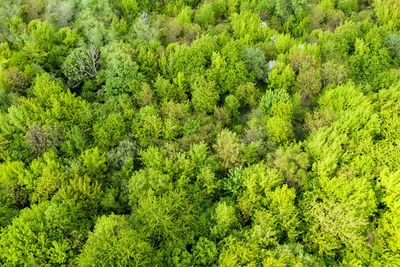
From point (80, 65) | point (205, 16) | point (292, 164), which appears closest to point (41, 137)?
point (80, 65)

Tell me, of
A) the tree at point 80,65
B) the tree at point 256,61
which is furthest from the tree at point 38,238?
the tree at point 256,61

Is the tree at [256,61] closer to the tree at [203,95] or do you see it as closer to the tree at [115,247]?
the tree at [203,95]

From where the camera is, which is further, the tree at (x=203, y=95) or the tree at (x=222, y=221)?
the tree at (x=203, y=95)

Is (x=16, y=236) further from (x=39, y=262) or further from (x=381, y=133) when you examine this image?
(x=381, y=133)

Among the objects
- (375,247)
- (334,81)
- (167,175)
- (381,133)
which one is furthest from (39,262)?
(334,81)

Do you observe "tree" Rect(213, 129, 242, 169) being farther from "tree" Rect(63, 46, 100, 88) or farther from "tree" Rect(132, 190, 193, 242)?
"tree" Rect(63, 46, 100, 88)

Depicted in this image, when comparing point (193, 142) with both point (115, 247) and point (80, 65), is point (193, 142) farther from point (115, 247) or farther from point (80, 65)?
point (80, 65)

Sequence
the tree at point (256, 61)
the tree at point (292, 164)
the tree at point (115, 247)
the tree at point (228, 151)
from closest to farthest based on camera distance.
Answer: the tree at point (115, 247) < the tree at point (292, 164) < the tree at point (228, 151) < the tree at point (256, 61)

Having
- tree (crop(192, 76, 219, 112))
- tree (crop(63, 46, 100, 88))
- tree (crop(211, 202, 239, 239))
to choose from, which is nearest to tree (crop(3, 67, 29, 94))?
tree (crop(63, 46, 100, 88))

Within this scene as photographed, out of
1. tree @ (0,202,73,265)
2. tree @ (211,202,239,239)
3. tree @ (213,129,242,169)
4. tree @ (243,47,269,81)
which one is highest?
tree @ (243,47,269,81)
